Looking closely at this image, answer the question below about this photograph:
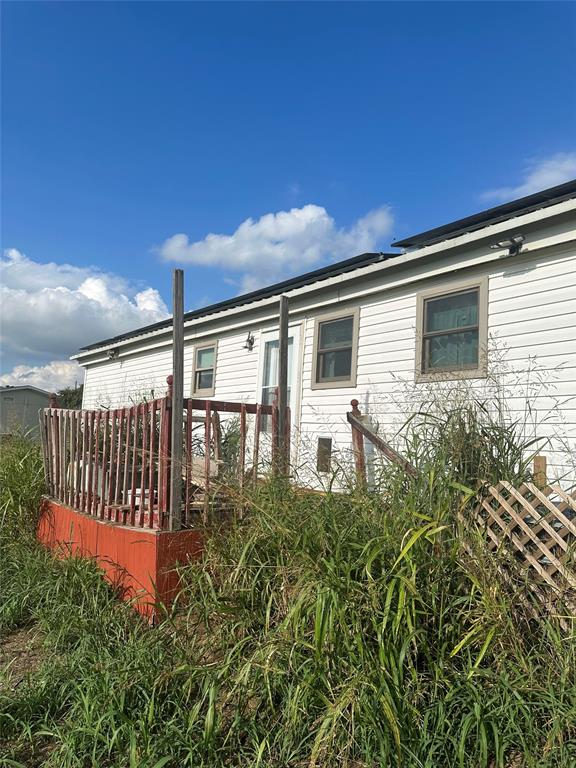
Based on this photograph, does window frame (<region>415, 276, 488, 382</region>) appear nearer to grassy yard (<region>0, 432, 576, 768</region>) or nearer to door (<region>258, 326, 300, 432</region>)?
door (<region>258, 326, 300, 432</region>)

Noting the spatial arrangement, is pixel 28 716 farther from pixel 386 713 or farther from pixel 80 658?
pixel 386 713

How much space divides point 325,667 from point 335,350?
5.36 metres

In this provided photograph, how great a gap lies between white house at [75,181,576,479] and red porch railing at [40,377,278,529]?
83cm

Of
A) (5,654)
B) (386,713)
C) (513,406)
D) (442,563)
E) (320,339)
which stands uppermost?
(320,339)

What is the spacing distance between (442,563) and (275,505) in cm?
101

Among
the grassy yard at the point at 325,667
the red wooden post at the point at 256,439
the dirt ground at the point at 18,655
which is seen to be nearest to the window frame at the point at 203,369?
the red wooden post at the point at 256,439

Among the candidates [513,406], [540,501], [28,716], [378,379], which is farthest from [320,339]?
[28,716]

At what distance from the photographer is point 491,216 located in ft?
22.3

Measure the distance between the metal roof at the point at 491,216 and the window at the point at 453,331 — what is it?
672 mm

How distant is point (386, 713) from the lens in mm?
2242

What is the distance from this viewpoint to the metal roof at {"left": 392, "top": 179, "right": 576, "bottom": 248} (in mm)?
5949

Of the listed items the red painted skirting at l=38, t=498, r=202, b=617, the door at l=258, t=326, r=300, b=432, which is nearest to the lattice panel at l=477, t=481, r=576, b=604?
the red painted skirting at l=38, t=498, r=202, b=617

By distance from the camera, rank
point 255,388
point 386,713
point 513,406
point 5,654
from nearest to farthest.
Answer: point 386,713
point 5,654
point 513,406
point 255,388

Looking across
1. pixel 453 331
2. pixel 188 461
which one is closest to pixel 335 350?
pixel 453 331
